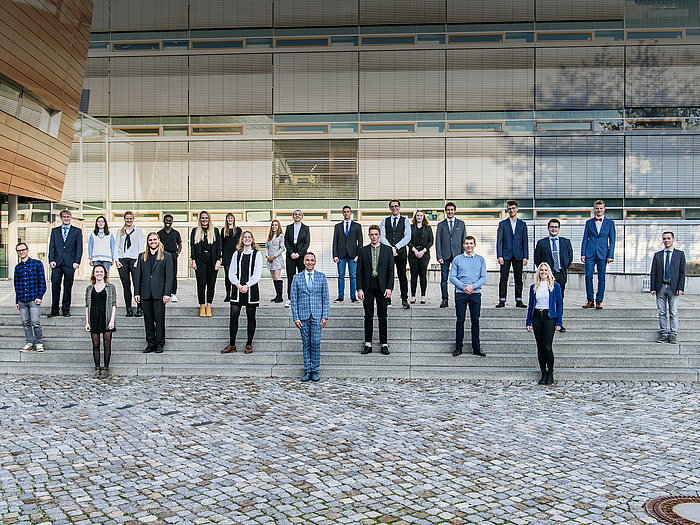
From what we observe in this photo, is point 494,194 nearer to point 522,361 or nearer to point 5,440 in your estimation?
point 522,361

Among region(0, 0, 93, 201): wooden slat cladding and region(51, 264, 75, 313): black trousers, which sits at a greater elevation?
region(0, 0, 93, 201): wooden slat cladding

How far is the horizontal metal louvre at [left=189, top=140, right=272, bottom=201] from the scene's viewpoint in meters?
21.0

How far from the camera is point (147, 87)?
69.7 feet

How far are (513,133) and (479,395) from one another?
1439 cm

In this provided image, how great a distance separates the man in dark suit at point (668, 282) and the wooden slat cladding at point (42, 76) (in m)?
15.5

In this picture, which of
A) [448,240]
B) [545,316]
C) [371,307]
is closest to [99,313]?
[371,307]

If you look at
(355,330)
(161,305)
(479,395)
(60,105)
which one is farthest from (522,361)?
(60,105)

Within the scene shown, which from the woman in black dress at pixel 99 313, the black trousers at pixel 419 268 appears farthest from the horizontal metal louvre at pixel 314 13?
the woman in black dress at pixel 99 313

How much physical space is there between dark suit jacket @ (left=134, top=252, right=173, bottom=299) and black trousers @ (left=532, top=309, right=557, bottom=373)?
18.4ft

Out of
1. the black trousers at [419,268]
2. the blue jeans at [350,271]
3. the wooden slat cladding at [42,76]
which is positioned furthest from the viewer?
the wooden slat cladding at [42,76]

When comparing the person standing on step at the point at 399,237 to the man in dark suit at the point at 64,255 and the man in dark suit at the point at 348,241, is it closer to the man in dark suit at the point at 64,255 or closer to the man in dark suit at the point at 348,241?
the man in dark suit at the point at 348,241

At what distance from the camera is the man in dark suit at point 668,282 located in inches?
383

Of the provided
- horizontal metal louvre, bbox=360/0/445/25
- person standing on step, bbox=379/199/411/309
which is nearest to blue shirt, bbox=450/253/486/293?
person standing on step, bbox=379/199/411/309

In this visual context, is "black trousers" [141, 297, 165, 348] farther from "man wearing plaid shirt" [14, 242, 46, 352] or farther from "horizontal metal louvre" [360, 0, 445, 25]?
"horizontal metal louvre" [360, 0, 445, 25]
